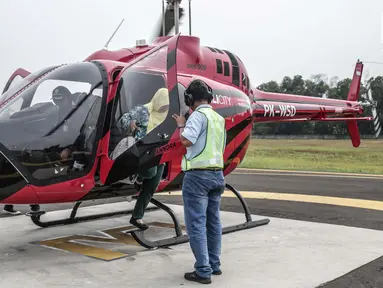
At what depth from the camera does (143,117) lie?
4730 mm

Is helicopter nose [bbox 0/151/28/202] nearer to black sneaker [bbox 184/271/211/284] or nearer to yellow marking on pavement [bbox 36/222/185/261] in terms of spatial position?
yellow marking on pavement [bbox 36/222/185/261]

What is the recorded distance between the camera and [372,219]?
22.6ft

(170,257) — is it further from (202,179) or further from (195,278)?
(202,179)

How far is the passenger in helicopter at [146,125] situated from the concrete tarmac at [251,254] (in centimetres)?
60

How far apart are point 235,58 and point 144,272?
13.1 ft

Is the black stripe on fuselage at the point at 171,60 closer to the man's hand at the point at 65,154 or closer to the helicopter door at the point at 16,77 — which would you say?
the man's hand at the point at 65,154

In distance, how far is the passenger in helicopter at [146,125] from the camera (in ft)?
15.3

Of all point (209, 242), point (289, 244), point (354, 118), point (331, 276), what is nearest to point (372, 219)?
point (289, 244)

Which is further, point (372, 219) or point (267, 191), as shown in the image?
point (267, 191)

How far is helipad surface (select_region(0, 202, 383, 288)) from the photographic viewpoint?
13.3 ft

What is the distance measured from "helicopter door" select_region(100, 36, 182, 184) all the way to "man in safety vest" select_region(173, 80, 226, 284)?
0.75 m

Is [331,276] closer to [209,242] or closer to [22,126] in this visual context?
[209,242]

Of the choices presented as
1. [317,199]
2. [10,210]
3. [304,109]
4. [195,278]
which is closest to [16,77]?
[10,210]

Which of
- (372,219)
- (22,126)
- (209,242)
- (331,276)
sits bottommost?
(372,219)
